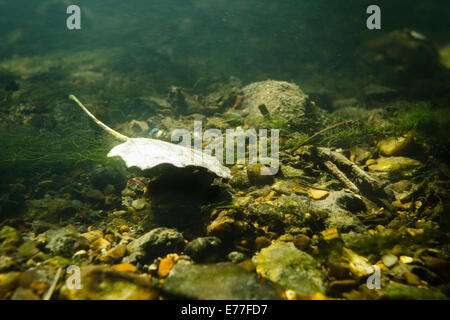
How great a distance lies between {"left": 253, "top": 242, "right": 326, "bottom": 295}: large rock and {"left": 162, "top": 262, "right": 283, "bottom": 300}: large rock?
0.14 meters

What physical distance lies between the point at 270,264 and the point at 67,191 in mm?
3274

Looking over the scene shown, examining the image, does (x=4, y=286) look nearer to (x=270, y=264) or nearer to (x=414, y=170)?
(x=270, y=264)

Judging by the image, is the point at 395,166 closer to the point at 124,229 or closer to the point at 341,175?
the point at 341,175

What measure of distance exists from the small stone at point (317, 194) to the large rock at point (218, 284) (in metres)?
1.42

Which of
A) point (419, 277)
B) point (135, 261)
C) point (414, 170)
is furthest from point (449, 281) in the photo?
point (135, 261)

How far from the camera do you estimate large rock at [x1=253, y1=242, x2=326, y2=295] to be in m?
1.77

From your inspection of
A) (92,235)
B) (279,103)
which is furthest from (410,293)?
(279,103)

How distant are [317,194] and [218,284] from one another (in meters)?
1.79

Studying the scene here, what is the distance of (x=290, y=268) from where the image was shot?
75.0 inches

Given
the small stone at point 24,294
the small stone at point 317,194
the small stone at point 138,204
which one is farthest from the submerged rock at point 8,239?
the small stone at point 317,194

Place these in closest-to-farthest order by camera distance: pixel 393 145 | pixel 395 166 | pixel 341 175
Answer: pixel 341 175 < pixel 395 166 < pixel 393 145

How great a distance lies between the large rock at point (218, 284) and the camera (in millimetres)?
1607
